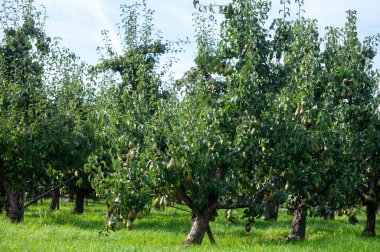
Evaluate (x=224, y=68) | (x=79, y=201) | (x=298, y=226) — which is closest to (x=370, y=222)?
(x=298, y=226)

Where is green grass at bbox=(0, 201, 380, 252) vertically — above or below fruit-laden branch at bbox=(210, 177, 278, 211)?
below

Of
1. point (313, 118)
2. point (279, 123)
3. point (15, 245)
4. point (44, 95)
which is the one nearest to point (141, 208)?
point (15, 245)

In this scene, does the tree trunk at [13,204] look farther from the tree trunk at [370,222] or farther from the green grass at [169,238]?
the tree trunk at [370,222]

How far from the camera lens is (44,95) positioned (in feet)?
62.3

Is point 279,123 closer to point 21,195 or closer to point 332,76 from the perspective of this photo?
point 332,76

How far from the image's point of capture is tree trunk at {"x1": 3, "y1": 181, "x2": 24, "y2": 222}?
19.0m

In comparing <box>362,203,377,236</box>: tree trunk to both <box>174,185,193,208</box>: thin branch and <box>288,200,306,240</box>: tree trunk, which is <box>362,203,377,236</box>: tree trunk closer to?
<box>288,200,306,240</box>: tree trunk

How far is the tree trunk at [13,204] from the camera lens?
748 inches

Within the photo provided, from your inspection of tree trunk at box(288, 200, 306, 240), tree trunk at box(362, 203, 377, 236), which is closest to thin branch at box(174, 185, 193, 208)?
tree trunk at box(288, 200, 306, 240)

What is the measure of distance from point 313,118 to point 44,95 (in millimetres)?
10627

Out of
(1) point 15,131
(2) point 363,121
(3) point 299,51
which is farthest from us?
(1) point 15,131

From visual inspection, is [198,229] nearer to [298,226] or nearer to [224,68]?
[224,68]

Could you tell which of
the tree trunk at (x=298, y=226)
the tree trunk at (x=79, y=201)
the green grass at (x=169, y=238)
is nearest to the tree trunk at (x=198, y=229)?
the green grass at (x=169, y=238)

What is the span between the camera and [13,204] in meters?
19.2
